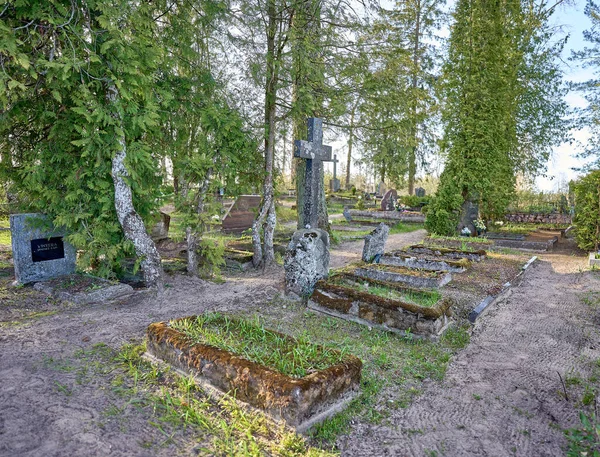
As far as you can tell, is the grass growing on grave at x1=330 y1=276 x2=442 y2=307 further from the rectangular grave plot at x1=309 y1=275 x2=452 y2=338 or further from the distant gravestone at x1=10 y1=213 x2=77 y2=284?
the distant gravestone at x1=10 y1=213 x2=77 y2=284

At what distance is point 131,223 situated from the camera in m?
6.62

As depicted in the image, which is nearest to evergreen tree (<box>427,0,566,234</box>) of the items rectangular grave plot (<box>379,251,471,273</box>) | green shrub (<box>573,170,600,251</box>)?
green shrub (<box>573,170,600,251</box>)

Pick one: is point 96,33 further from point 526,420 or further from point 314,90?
Result: point 526,420

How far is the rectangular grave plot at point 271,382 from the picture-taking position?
2932 mm

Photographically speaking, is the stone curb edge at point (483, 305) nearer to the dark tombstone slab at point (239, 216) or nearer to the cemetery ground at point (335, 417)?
the cemetery ground at point (335, 417)

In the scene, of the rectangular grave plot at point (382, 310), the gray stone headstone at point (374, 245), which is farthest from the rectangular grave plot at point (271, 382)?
the gray stone headstone at point (374, 245)

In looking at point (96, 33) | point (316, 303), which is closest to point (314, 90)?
point (96, 33)

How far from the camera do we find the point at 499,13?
525 inches

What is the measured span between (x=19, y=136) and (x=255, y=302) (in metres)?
5.29

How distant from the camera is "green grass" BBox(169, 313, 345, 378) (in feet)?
11.2

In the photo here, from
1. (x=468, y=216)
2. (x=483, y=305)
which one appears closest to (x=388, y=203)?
(x=468, y=216)

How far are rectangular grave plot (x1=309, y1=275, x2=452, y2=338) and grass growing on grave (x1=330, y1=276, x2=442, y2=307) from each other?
0.37 meters

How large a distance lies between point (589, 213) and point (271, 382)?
12061 millimetres

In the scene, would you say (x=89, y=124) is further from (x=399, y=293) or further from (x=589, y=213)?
(x=589, y=213)
